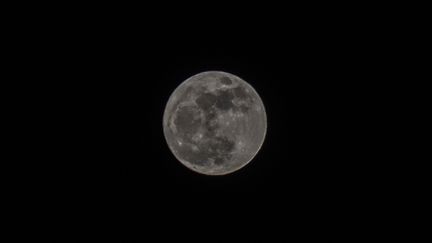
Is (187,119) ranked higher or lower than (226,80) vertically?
lower

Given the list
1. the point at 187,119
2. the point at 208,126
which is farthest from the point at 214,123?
the point at 187,119

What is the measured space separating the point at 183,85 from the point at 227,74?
915mm

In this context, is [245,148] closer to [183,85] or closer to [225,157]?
[225,157]

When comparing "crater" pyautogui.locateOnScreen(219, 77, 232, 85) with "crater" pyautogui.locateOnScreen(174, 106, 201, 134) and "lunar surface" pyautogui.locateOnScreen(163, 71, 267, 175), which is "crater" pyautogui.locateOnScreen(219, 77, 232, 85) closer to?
"lunar surface" pyautogui.locateOnScreen(163, 71, 267, 175)

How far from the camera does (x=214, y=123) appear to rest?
8.12 m

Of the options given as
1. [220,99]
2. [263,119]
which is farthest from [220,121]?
[263,119]

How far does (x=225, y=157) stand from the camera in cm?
838

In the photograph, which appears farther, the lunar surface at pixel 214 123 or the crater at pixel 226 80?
the crater at pixel 226 80

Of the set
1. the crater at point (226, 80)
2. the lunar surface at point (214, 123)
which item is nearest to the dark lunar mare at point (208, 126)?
the lunar surface at point (214, 123)

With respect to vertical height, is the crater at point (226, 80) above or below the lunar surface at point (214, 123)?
above

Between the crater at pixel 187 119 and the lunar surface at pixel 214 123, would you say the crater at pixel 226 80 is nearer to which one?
the lunar surface at pixel 214 123

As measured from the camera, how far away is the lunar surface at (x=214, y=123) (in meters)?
8.18

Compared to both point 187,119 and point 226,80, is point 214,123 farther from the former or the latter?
point 226,80

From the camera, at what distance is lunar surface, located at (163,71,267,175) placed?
8.18m
